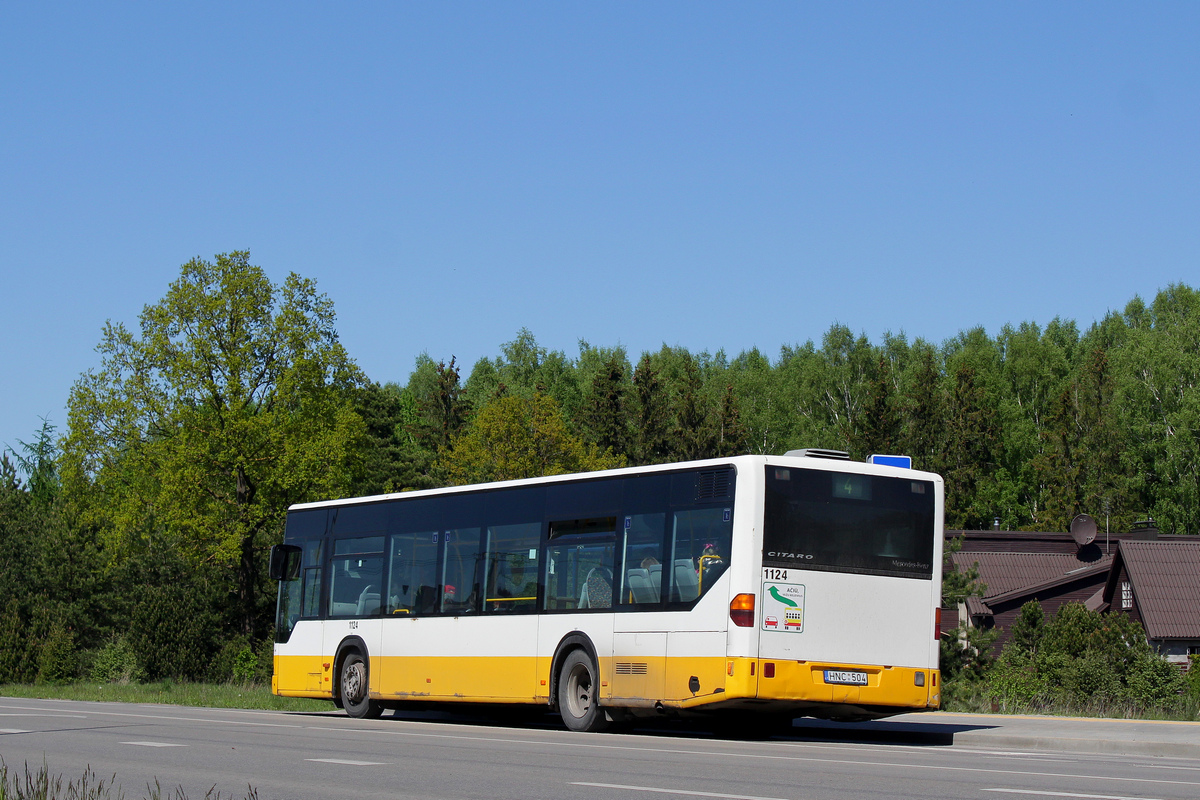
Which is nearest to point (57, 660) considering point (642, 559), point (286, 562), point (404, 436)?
point (286, 562)

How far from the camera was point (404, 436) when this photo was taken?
10669cm

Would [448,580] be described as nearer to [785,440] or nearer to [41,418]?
[785,440]

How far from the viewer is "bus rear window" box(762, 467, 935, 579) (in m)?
15.2

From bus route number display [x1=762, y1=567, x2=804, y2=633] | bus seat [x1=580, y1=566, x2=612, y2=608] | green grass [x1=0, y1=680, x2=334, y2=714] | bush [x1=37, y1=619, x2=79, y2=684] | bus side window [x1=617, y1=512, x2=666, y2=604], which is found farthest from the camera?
bush [x1=37, y1=619, x2=79, y2=684]

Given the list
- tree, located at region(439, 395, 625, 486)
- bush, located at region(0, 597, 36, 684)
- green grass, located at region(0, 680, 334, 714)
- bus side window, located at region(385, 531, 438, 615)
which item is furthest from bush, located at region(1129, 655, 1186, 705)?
tree, located at region(439, 395, 625, 486)

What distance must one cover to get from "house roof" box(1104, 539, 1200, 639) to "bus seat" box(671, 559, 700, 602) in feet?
130

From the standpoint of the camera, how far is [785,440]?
9631 cm

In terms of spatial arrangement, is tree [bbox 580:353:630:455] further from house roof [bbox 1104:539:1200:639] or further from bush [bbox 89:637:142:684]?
bush [bbox 89:637:142:684]

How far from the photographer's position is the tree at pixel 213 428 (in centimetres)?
4750

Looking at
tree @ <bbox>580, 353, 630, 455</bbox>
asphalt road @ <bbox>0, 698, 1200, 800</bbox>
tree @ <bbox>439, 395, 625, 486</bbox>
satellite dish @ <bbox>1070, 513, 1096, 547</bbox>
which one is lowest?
asphalt road @ <bbox>0, 698, 1200, 800</bbox>

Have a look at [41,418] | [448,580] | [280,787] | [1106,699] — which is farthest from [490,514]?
[41,418]

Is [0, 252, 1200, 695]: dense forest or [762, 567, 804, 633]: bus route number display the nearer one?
[762, 567, 804, 633]: bus route number display

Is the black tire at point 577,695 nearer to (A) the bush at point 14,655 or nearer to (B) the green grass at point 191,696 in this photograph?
(B) the green grass at point 191,696

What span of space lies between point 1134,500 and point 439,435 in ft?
139
